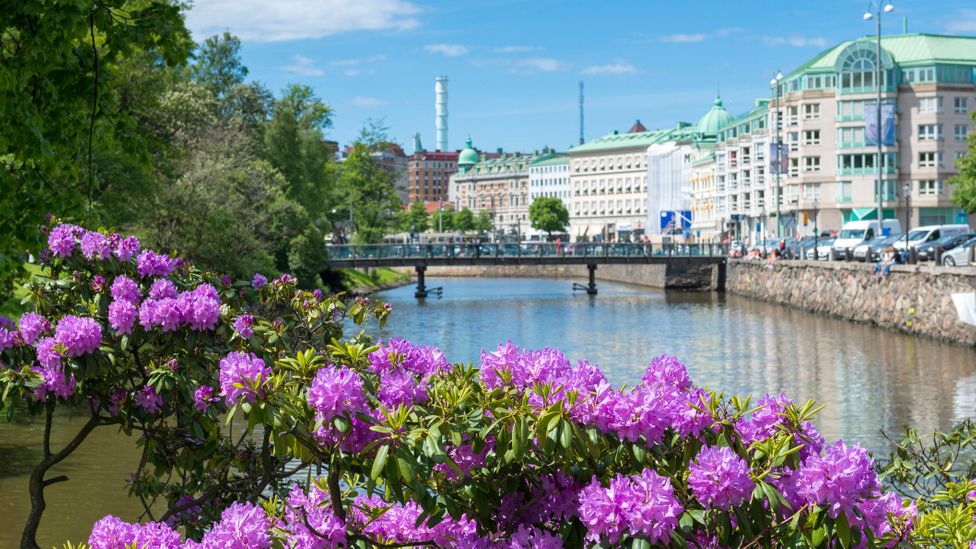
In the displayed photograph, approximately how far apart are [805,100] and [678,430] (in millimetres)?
106782

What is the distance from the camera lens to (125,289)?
25.3ft

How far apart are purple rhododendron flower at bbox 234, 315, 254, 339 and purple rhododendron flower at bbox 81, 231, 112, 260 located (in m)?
1.02

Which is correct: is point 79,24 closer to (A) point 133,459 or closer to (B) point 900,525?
(B) point 900,525

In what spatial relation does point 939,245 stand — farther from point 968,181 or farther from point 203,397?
point 203,397

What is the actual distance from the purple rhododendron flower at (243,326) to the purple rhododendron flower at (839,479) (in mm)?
4182

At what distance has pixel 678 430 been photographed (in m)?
5.06

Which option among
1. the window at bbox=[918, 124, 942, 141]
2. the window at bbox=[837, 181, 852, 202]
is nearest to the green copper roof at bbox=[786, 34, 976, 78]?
the window at bbox=[918, 124, 942, 141]

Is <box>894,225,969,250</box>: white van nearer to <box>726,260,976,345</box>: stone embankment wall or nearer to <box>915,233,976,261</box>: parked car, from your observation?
<box>915,233,976,261</box>: parked car

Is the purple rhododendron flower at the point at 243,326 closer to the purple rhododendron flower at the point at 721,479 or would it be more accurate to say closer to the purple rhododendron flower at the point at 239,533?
the purple rhododendron flower at the point at 239,533

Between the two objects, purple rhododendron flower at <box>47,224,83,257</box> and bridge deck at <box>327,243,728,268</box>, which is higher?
purple rhododendron flower at <box>47,224,83,257</box>

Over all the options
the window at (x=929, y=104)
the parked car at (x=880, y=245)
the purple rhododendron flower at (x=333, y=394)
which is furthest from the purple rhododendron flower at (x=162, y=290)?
the window at (x=929, y=104)

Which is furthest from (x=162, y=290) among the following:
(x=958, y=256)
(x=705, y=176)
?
(x=705, y=176)

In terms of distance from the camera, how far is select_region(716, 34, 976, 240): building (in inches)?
4112

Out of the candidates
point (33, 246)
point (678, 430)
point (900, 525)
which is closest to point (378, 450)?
point (678, 430)
